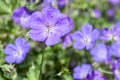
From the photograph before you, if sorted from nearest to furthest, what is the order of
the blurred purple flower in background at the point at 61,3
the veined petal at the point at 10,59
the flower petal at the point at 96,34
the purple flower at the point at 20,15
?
the veined petal at the point at 10,59
the flower petal at the point at 96,34
the purple flower at the point at 20,15
the blurred purple flower in background at the point at 61,3

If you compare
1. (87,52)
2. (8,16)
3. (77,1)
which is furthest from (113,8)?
(8,16)

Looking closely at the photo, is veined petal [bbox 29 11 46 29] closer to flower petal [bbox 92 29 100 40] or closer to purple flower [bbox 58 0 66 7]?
flower petal [bbox 92 29 100 40]

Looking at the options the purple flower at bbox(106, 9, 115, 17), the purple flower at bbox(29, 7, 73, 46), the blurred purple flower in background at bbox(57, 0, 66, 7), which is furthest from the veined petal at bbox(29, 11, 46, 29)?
the purple flower at bbox(106, 9, 115, 17)

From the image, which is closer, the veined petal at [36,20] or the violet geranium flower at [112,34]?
the veined petal at [36,20]

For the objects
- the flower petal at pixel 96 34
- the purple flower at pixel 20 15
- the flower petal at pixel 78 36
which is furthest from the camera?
the purple flower at pixel 20 15

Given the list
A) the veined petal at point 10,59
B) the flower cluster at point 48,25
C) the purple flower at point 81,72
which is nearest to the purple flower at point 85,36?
the purple flower at point 81,72

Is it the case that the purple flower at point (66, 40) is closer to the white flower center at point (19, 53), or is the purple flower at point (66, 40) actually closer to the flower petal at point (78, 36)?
the flower petal at point (78, 36)

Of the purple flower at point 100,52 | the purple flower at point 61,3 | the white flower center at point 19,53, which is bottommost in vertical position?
the purple flower at point 100,52
